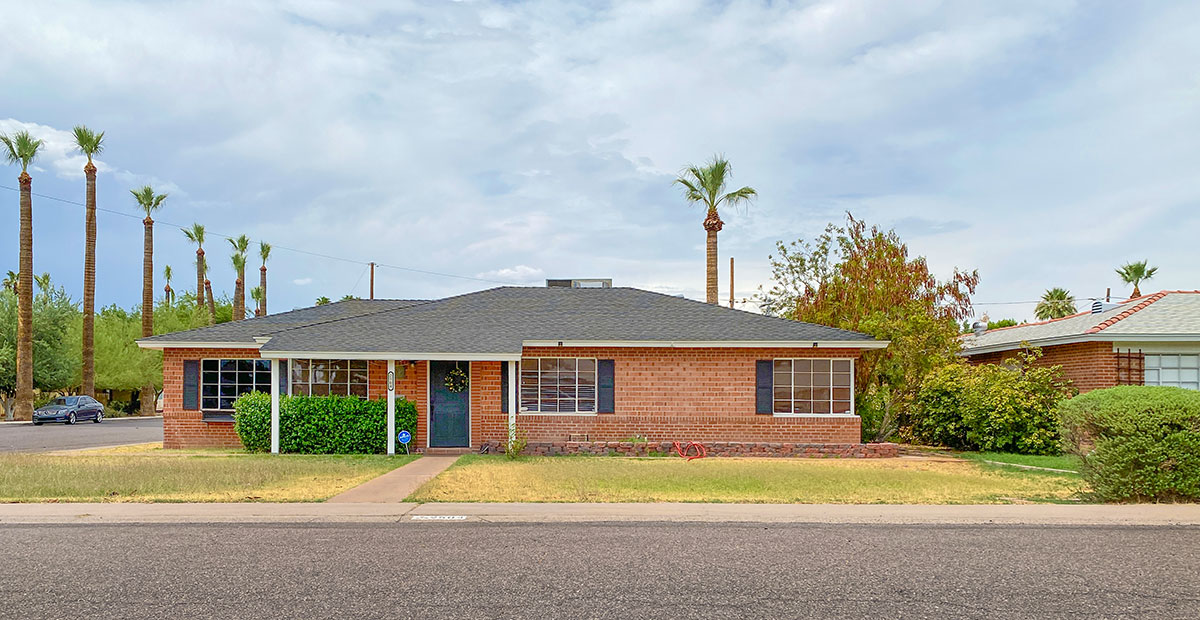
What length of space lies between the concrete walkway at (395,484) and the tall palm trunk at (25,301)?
1265 inches

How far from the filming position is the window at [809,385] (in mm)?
20422

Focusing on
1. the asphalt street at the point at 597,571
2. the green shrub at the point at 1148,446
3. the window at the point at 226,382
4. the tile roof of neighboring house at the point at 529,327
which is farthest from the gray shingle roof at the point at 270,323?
the green shrub at the point at 1148,446

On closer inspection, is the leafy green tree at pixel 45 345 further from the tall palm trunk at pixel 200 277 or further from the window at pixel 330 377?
the window at pixel 330 377

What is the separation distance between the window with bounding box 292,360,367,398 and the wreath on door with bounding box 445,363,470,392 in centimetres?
196

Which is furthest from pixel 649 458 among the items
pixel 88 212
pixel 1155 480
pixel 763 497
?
pixel 88 212

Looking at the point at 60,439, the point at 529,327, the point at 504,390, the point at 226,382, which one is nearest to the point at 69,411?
the point at 60,439

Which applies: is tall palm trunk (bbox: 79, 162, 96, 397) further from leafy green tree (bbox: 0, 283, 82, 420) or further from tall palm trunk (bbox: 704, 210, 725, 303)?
tall palm trunk (bbox: 704, 210, 725, 303)

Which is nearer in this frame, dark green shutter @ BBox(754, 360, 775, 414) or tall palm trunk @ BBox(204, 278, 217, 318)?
dark green shutter @ BBox(754, 360, 775, 414)

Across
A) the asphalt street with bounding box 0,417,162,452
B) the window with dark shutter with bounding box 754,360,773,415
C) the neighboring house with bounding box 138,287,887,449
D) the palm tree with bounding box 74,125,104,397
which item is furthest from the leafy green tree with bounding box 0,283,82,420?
the window with dark shutter with bounding box 754,360,773,415

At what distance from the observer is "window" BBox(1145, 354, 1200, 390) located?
21297 mm

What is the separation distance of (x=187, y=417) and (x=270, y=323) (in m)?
3.29

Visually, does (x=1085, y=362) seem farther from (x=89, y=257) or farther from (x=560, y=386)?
(x=89, y=257)

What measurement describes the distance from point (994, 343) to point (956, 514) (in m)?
17.5

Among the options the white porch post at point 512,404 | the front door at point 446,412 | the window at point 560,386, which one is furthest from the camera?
the window at point 560,386
